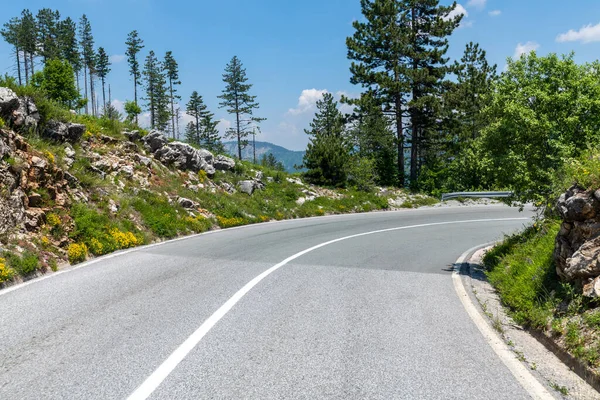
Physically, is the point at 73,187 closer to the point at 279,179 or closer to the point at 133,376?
the point at 133,376

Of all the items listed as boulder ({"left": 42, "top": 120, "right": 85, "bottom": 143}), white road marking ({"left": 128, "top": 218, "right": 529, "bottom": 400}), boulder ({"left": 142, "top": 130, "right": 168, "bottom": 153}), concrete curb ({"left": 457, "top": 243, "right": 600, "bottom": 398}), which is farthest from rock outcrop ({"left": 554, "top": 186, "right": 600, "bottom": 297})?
boulder ({"left": 142, "top": 130, "right": 168, "bottom": 153})

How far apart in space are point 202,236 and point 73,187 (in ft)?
13.6

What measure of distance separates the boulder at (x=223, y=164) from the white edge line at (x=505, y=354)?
1772 centimetres

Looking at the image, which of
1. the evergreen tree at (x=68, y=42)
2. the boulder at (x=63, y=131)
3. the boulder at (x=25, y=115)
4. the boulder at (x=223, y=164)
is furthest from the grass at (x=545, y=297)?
the evergreen tree at (x=68, y=42)

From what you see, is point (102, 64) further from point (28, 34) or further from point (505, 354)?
point (505, 354)

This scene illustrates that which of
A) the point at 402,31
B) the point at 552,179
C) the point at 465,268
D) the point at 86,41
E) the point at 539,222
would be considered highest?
the point at 86,41

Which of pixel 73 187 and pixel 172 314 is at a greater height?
pixel 73 187

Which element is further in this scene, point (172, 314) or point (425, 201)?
point (425, 201)

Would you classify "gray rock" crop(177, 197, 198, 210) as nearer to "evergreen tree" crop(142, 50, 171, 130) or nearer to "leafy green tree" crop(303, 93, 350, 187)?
"leafy green tree" crop(303, 93, 350, 187)

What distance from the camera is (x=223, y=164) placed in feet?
76.4

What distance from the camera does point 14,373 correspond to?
3941mm

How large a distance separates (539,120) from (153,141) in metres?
17.2

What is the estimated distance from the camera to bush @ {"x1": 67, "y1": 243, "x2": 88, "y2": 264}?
9.22 meters

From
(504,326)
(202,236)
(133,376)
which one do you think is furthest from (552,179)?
(202,236)
